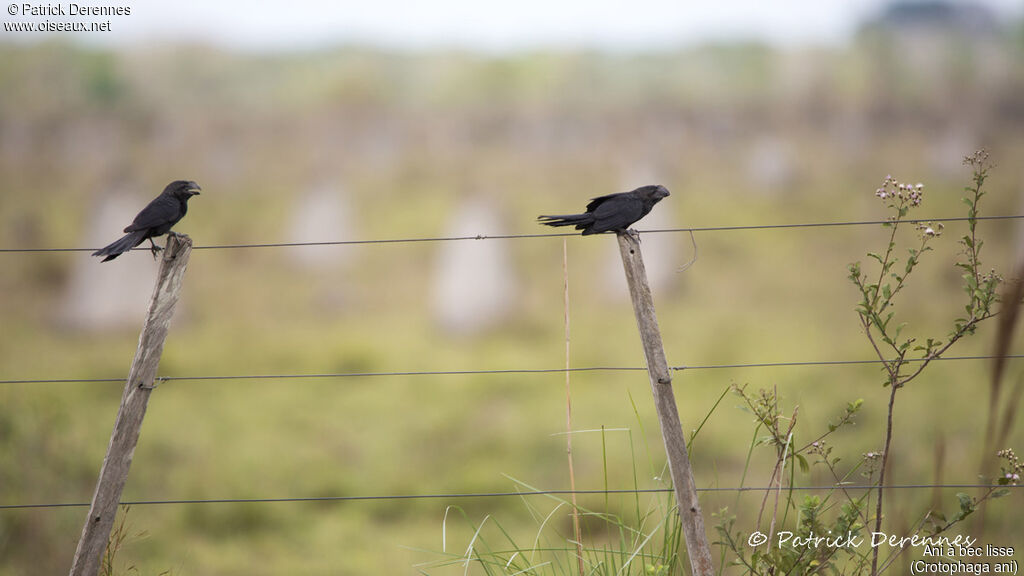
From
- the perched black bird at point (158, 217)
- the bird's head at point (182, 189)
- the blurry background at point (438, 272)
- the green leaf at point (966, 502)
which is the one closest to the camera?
the green leaf at point (966, 502)

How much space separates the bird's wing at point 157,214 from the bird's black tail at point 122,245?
0.03 m

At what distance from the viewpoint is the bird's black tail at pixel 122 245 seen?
277 centimetres

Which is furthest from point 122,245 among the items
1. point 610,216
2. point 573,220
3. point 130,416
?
point 610,216

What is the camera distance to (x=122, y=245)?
9.37 ft

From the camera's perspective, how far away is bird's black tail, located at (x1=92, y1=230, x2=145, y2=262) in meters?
2.77

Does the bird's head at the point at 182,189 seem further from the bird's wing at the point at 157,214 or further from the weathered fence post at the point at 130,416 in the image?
the weathered fence post at the point at 130,416

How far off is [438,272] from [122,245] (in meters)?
16.6

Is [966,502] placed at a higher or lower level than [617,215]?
lower

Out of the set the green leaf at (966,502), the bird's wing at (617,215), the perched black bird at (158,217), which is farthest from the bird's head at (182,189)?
the green leaf at (966,502)

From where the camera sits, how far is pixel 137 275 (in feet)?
59.2

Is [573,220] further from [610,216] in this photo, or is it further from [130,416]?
[130,416]

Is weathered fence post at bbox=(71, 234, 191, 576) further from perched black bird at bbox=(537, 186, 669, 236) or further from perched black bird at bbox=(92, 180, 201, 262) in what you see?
perched black bird at bbox=(537, 186, 669, 236)

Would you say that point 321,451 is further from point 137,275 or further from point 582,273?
point 582,273

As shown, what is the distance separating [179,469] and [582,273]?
1214 cm
